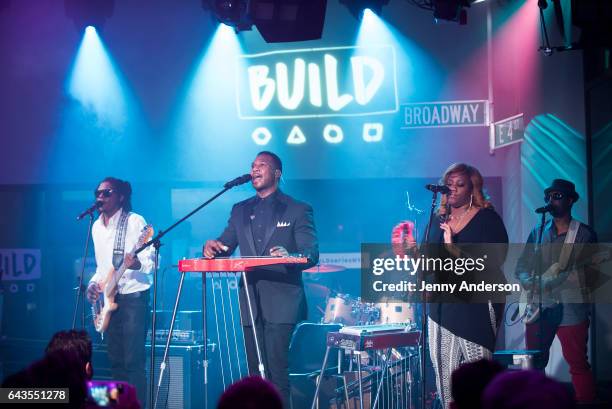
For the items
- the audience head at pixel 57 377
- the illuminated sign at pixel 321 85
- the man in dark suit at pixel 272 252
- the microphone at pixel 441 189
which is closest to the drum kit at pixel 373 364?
the man in dark suit at pixel 272 252

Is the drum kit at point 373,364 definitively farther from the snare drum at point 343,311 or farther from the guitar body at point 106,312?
the guitar body at point 106,312

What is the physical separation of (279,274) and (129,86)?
→ 5.63 m

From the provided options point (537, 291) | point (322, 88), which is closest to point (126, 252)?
point (537, 291)

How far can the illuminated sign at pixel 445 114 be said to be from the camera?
10117mm

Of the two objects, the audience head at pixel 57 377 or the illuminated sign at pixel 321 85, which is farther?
the illuminated sign at pixel 321 85

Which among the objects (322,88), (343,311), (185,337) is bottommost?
(185,337)

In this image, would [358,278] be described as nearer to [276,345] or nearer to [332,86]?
[332,86]

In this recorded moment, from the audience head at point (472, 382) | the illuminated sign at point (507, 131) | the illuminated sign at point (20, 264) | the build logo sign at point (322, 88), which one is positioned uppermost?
the build logo sign at point (322, 88)

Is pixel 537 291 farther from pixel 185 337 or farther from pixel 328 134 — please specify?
pixel 328 134

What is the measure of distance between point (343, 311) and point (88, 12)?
5.43 m

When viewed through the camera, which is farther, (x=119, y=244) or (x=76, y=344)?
(x=119, y=244)

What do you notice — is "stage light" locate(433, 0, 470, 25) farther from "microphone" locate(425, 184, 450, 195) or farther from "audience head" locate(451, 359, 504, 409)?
"audience head" locate(451, 359, 504, 409)

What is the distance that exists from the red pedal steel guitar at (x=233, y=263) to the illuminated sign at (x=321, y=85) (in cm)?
519

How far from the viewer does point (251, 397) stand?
2.49 meters
